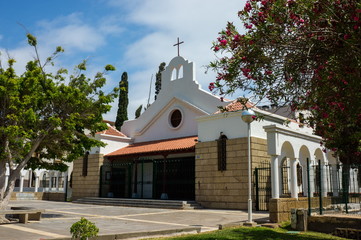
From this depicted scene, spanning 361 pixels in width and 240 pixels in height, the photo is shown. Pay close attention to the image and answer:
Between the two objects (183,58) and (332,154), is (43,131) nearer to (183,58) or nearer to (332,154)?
(183,58)

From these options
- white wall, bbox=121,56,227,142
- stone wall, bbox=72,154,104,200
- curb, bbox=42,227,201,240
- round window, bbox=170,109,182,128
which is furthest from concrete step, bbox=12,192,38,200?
curb, bbox=42,227,201,240

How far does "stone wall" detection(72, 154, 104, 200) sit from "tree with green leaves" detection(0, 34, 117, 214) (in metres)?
10.8

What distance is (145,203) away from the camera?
20.9 m

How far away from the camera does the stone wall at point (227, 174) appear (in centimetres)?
1817

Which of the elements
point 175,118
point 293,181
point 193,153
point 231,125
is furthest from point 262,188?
point 175,118

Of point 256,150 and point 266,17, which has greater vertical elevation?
point 266,17

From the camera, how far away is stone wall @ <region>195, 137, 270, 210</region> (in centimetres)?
1817

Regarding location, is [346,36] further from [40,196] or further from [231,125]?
[40,196]

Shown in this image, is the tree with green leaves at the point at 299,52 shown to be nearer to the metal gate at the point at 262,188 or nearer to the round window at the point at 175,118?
the metal gate at the point at 262,188

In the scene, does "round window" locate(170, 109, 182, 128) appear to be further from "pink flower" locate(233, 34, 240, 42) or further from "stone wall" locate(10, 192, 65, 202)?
"pink flower" locate(233, 34, 240, 42)

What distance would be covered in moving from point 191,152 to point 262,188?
5406mm

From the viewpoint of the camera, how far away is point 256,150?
18531mm

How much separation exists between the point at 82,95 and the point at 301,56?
8.52 m

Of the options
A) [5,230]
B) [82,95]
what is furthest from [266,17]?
[5,230]
